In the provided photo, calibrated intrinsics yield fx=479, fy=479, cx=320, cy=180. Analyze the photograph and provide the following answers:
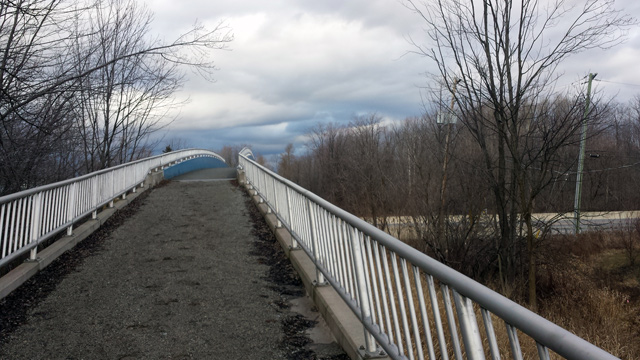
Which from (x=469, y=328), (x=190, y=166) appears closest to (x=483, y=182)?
(x=469, y=328)

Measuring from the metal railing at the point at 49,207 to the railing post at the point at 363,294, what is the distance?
179 inches

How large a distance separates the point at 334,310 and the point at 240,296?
161cm

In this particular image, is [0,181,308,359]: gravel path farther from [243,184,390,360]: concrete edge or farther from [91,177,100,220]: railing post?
[91,177,100,220]: railing post

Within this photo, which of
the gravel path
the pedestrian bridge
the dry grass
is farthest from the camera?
the dry grass

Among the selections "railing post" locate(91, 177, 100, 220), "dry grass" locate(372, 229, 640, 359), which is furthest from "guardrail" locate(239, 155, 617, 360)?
"dry grass" locate(372, 229, 640, 359)

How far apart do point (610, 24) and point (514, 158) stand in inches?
131

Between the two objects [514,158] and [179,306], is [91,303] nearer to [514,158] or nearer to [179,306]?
[179,306]

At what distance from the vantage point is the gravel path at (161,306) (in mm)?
4281

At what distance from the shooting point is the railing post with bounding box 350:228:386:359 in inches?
140

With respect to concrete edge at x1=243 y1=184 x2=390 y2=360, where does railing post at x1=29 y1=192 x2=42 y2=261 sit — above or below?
above

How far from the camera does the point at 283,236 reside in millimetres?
8320

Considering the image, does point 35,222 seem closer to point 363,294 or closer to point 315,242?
point 315,242

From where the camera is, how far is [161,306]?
17.7 ft

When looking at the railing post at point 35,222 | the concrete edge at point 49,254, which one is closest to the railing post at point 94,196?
the concrete edge at point 49,254
